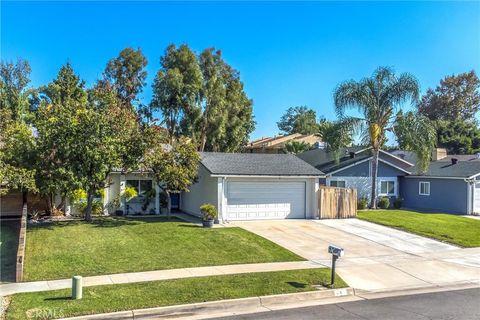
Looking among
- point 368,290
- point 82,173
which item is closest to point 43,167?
point 82,173

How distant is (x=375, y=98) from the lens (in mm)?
29203

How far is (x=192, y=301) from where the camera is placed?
33.0ft

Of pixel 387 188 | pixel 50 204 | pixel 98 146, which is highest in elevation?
pixel 98 146

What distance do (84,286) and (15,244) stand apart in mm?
7266

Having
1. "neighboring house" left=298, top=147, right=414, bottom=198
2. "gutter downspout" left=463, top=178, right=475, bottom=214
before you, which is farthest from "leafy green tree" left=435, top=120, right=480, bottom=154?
"gutter downspout" left=463, top=178, right=475, bottom=214

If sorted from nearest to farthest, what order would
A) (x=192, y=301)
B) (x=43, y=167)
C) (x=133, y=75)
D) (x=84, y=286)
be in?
(x=192, y=301), (x=84, y=286), (x=43, y=167), (x=133, y=75)

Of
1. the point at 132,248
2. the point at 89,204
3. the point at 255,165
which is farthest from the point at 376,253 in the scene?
the point at 89,204

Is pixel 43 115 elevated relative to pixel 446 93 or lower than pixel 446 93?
lower

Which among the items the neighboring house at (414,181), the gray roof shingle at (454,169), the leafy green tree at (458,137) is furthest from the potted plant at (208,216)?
the leafy green tree at (458,137)

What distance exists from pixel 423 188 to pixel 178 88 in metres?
23.2

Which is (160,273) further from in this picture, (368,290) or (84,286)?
(368,290)

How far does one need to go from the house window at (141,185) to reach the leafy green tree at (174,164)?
2469 mm

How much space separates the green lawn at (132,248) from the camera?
1332 cm

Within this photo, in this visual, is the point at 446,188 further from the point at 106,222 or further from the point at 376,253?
the point at 106,222
